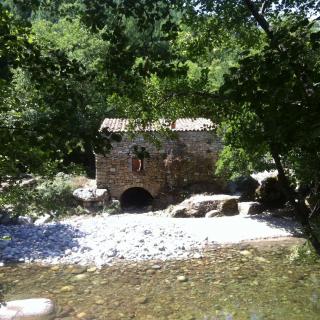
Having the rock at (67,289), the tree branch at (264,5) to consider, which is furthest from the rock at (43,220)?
the tree branch at (264,5)

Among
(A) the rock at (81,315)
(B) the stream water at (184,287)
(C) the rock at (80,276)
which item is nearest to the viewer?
(A) the rock at (81,315)

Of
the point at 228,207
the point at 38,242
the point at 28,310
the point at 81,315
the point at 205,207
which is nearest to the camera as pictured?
the point at 28,310

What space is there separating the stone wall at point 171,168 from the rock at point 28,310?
11.4m

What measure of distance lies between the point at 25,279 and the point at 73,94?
8.50 m

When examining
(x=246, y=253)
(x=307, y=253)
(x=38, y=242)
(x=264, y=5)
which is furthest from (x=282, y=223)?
(x=264, y=5)

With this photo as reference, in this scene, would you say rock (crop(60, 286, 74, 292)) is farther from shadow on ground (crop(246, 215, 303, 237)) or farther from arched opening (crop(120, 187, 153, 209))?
arched opening (crop(120, 187, 153, 209))

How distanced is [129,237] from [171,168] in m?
6.66

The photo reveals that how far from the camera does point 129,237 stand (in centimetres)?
1320

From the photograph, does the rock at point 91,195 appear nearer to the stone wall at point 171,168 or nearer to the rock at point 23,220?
the stone wall at point 171,168

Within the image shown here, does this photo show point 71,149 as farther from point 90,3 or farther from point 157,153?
point 157,153

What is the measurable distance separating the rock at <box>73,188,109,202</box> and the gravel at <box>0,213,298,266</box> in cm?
222

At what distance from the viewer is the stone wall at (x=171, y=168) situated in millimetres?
19281

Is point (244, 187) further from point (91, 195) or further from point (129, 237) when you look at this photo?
point (129, 237)

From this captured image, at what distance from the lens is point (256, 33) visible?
602 centimetres
